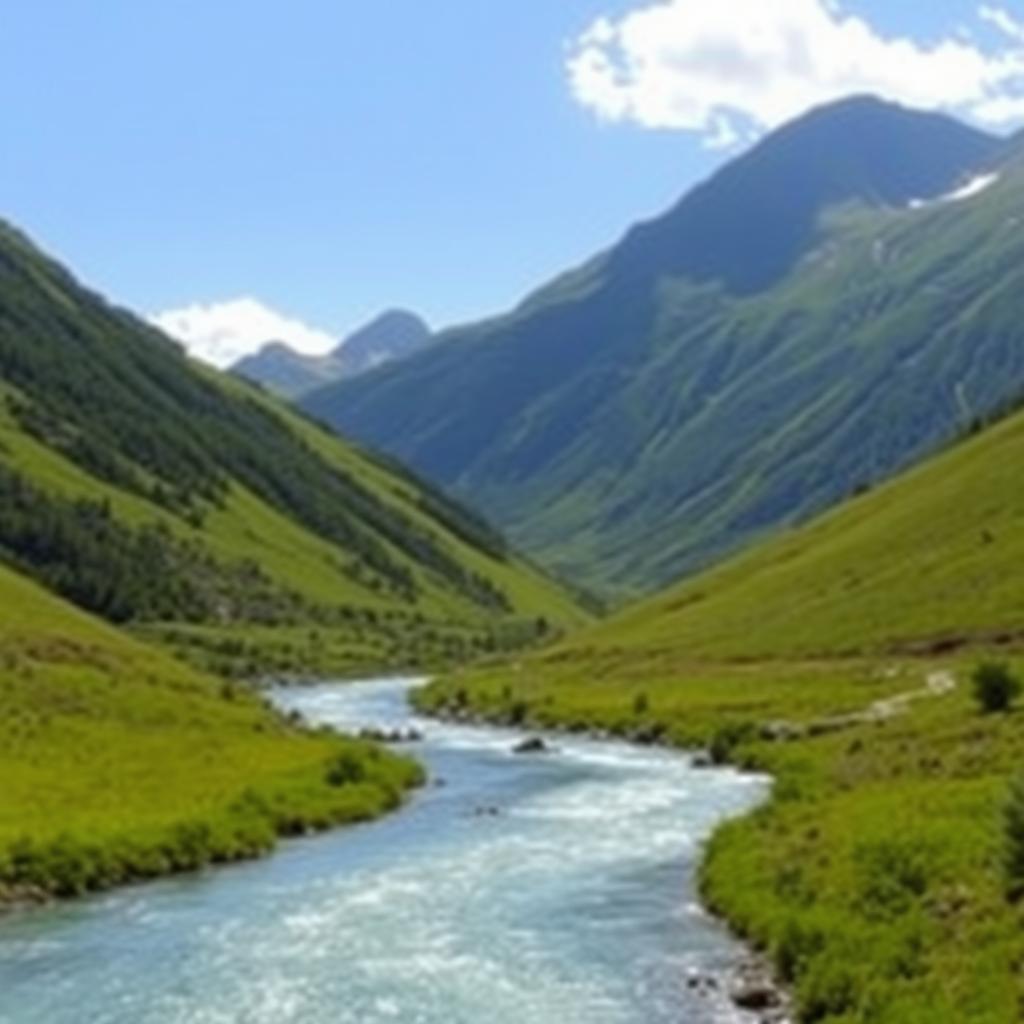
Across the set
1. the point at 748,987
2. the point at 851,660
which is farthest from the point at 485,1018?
the point at 851,660

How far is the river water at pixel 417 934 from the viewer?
152 ft

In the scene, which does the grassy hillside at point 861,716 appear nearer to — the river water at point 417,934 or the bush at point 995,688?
the bush at point 995,688

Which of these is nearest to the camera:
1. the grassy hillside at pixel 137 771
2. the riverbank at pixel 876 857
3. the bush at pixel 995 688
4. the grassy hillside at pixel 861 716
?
the riverbank at pixel 876 857

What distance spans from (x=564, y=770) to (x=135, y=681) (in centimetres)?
2687

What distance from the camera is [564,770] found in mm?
105625

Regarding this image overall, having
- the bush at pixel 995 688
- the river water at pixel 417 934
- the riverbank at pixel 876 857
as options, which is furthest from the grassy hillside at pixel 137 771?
the bush at pixel 995 688

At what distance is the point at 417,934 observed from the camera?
184 feet

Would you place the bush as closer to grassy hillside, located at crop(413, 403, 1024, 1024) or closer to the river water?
grassy hillside, located at crop(413, 403, 1024, 1024)

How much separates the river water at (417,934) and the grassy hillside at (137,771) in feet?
7.19

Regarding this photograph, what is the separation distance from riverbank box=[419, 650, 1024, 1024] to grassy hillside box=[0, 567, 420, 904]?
18.8 metres

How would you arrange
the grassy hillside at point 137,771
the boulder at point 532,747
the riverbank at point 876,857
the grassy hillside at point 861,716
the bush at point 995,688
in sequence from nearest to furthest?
the riverbank at point 876,857, the grassy hillside at point 861,716, the grassy hillside at point 137,771, the bush at point 995,688, the boulder at point 532,747

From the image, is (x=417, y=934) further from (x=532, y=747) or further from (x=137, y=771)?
(x=532, y=747)

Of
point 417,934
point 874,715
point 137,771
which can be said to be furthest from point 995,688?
point 417,934

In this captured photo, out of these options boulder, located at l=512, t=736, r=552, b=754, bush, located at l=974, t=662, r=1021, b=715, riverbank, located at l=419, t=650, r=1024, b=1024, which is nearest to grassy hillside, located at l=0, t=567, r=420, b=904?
boulder, located at l=512, t=736, r=552, b=754
